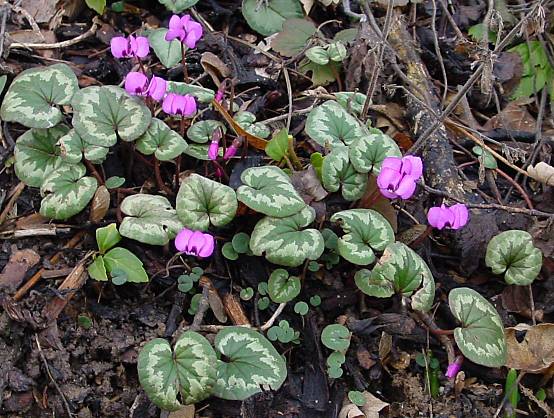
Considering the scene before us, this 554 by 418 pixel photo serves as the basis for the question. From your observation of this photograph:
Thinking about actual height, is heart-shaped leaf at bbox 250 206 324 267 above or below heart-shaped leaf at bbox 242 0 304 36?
below

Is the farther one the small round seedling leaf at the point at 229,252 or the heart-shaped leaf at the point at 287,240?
the small round seedling leaf at the point at 229,252

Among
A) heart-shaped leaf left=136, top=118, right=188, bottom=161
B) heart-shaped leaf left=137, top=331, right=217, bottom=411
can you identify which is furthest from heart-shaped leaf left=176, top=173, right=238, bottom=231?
heart-shaped leaf left=137, top=331, right=217, bottom=411

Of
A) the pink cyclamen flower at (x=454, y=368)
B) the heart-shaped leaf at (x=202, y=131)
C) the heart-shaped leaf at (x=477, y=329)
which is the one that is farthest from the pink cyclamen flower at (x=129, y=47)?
the pink cyclamen flower at (x=454, y=368)

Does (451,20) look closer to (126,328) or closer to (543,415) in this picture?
(543,415)

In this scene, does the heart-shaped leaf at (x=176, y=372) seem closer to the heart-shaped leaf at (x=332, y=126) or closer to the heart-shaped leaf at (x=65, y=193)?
the heart-shaped leaf at (x=65, y=193)

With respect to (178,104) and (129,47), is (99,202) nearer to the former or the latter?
(178,104)

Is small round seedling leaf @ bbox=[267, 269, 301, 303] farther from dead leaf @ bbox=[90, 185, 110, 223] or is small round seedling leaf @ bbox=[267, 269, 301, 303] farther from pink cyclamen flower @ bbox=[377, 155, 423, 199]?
dead leaf @ bbox=[90, 185, 110, 223]
